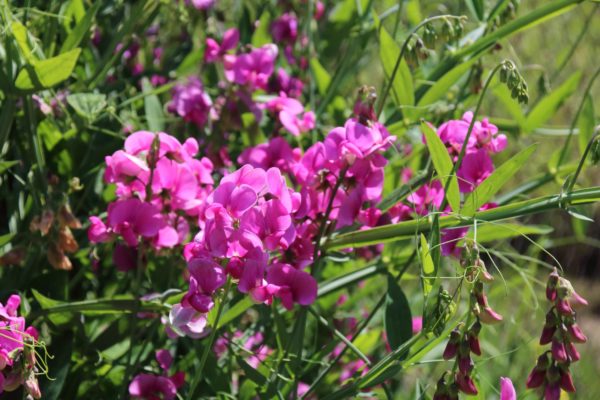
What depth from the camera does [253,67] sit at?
152cm

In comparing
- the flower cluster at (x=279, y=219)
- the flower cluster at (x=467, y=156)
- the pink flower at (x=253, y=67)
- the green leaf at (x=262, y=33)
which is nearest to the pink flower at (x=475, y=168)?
the flower cluster at (x=467, y=156)

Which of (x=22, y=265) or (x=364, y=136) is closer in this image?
(x=364, y=136)

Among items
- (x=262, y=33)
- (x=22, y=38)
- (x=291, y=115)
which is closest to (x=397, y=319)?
(x=291, y=115)

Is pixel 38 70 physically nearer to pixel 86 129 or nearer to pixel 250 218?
pixel 86 129

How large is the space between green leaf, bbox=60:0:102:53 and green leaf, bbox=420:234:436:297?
58 cm

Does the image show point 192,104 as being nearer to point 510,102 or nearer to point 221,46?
point 221,46

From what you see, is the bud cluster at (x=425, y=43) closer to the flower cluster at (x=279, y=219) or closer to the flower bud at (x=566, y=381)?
the flower cluster at (x=279, y=219)

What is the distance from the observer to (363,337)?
1677 mm

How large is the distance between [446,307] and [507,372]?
4.98ft

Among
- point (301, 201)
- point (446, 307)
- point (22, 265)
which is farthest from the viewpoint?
point (22, 265)

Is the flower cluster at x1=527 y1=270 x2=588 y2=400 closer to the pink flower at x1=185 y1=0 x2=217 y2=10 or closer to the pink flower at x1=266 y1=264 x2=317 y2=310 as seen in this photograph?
the pink flower at x1=266 y1=264 x2=317 y2=310

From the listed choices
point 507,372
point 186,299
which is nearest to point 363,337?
point 186,299

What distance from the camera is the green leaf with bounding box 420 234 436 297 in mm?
1021

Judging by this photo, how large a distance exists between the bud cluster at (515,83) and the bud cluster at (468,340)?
0.63 feet
